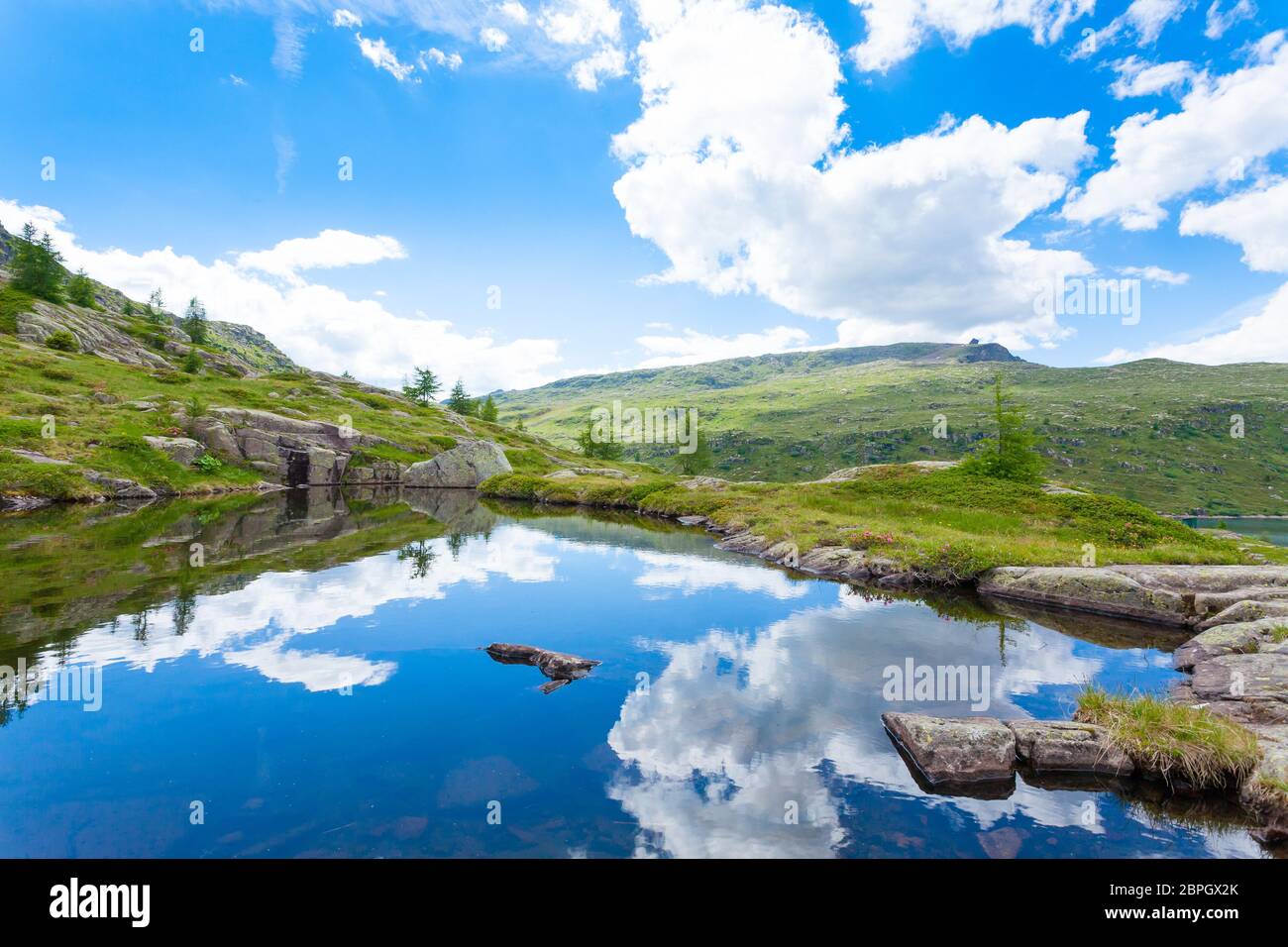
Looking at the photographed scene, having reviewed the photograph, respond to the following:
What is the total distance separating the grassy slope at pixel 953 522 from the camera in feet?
97.6

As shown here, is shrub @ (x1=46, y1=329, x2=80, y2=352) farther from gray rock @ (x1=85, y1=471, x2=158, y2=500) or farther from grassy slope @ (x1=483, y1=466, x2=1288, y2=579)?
grassy slope @ (x1=483, y1=466, x2=1288, y2=579)

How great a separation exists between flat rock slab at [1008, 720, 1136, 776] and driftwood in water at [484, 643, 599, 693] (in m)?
11.3

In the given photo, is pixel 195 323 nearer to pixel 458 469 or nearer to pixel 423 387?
pixel 423 387

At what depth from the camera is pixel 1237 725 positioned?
458 inches

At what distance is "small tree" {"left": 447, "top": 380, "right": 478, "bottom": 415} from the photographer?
572 ft

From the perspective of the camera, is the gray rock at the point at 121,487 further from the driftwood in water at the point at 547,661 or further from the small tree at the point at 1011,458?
the small tree at the point at 1011,458

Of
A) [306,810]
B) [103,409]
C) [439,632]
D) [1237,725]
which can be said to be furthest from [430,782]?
[103,409]

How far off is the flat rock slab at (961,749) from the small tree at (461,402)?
174881 mm

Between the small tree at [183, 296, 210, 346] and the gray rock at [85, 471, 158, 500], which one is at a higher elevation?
the small tree at [183, 296, 210, 346]

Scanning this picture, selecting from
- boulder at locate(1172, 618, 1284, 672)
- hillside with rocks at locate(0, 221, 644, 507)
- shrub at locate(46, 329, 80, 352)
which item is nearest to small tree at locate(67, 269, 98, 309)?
hillside with rocks at locate(0, 221, 644, 507)
